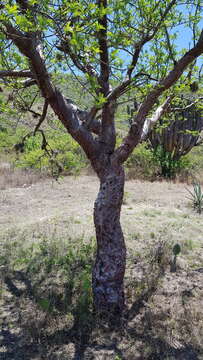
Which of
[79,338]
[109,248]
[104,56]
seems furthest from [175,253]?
[104,56]

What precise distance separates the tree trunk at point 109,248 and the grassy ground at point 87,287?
0.67 feet

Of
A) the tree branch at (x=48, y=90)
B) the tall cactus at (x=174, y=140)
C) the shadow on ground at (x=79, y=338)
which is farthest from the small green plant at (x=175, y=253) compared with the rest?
the tall cactus at (x=174, y=140)

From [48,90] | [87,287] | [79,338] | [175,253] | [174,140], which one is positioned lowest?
[79,338]

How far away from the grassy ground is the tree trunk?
0.20m

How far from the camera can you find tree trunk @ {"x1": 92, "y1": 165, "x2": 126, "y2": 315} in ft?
11.4

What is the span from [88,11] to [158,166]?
10.5m

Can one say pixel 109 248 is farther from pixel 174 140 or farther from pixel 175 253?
pixel 174 140

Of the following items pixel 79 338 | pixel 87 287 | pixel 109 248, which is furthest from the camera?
pixel 87 287

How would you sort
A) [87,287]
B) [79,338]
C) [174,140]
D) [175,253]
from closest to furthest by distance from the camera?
[79,338]
[87,287]
[175,253]
[174,140]

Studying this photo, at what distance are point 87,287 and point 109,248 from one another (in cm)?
56

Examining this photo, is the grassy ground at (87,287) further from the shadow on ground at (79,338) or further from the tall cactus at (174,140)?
the tall cactus at (174,140)

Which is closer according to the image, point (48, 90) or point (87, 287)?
point (48, 90)

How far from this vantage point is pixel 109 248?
350 centimetres

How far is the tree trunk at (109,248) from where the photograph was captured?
3.46m
